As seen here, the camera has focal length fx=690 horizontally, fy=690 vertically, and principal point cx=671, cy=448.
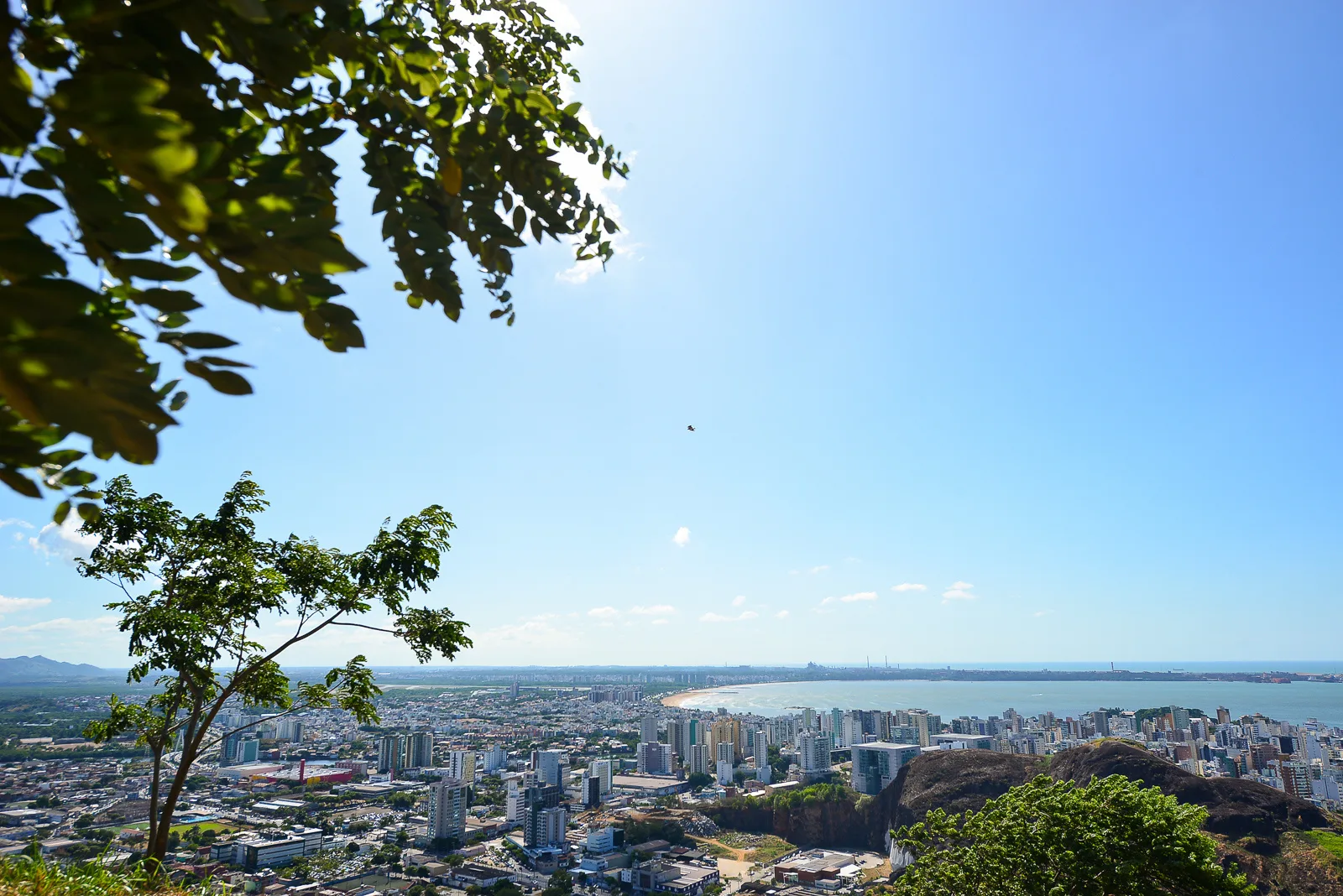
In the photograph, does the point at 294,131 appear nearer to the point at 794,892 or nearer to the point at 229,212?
the point at 229,212

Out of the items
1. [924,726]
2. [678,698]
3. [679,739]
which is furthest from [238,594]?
[678,698]

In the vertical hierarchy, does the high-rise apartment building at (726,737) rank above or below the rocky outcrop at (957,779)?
below

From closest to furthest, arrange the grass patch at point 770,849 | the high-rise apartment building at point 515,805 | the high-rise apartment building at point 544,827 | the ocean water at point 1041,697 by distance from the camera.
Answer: the grass patch at point 770,849, the high-rise apartment building at point 544,827, the high-rise apartment building at point 515,805, the ocean water at point 1041,697

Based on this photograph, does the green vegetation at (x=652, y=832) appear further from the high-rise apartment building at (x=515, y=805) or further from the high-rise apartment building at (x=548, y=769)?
the high-rise apartment building at (x=548, y=769)

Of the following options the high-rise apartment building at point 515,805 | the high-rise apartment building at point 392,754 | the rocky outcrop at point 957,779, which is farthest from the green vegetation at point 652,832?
the high-rise apartment building at point 392,754

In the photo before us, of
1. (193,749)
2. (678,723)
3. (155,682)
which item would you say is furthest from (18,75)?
(678,723)

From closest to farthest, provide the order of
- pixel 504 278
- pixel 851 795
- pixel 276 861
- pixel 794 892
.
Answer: pixel 504 278, pixel 276 861, pixel 794 892, pixel 851 795
